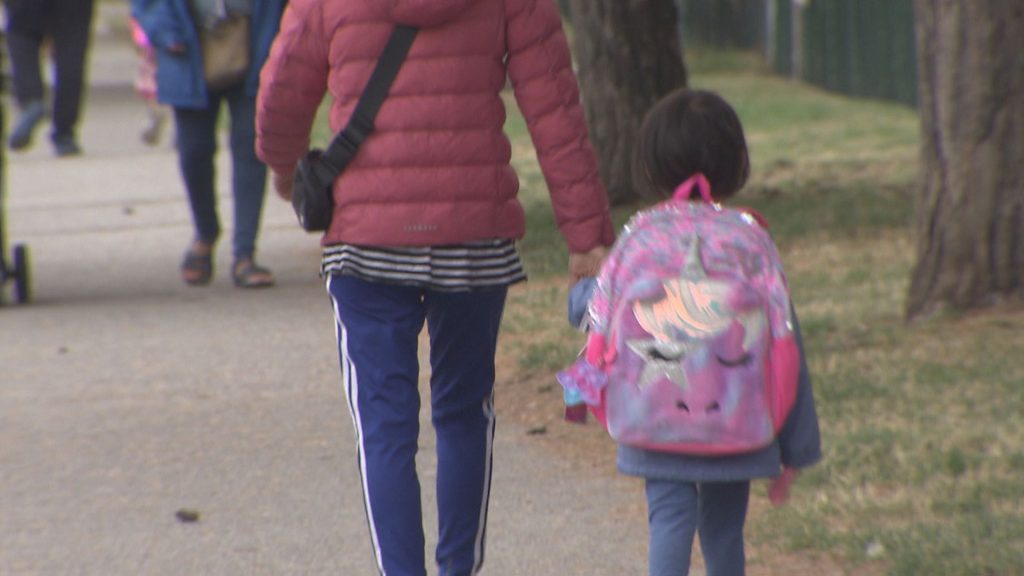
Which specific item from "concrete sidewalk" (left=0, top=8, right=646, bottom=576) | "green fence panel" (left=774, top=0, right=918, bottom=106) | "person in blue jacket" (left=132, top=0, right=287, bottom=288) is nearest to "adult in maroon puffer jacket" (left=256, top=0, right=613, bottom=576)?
"concrete sidewalk" (left=0, top=8, right=646, bottom=576)

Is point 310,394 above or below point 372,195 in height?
below

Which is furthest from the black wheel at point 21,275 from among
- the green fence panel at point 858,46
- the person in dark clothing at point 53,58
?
the green fence panel at point 858,46

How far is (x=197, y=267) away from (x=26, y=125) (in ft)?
22.2

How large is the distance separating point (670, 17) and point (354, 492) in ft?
19.8

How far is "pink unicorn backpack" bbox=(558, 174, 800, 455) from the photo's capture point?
3.63 m

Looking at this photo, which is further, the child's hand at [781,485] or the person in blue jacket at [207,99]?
the person in blue jacket at [207,99]

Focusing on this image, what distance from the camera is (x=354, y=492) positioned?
5543 mm

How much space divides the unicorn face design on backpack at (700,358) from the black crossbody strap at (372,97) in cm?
75

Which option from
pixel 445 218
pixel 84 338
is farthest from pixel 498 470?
pixel 84 338

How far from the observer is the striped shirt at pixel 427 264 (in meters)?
4.07

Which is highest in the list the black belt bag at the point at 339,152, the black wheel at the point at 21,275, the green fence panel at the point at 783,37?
the black belt bag at the point at 339,152

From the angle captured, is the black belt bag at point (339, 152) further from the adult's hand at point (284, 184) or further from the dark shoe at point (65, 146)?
the dark shoe at point (65, 146)

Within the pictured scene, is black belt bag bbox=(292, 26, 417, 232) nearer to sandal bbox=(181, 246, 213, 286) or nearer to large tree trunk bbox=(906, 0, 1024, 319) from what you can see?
large tree trunk bbox=(906, 0, 1024, 319)

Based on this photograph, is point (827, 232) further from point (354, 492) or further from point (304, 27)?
point (304, 27)
